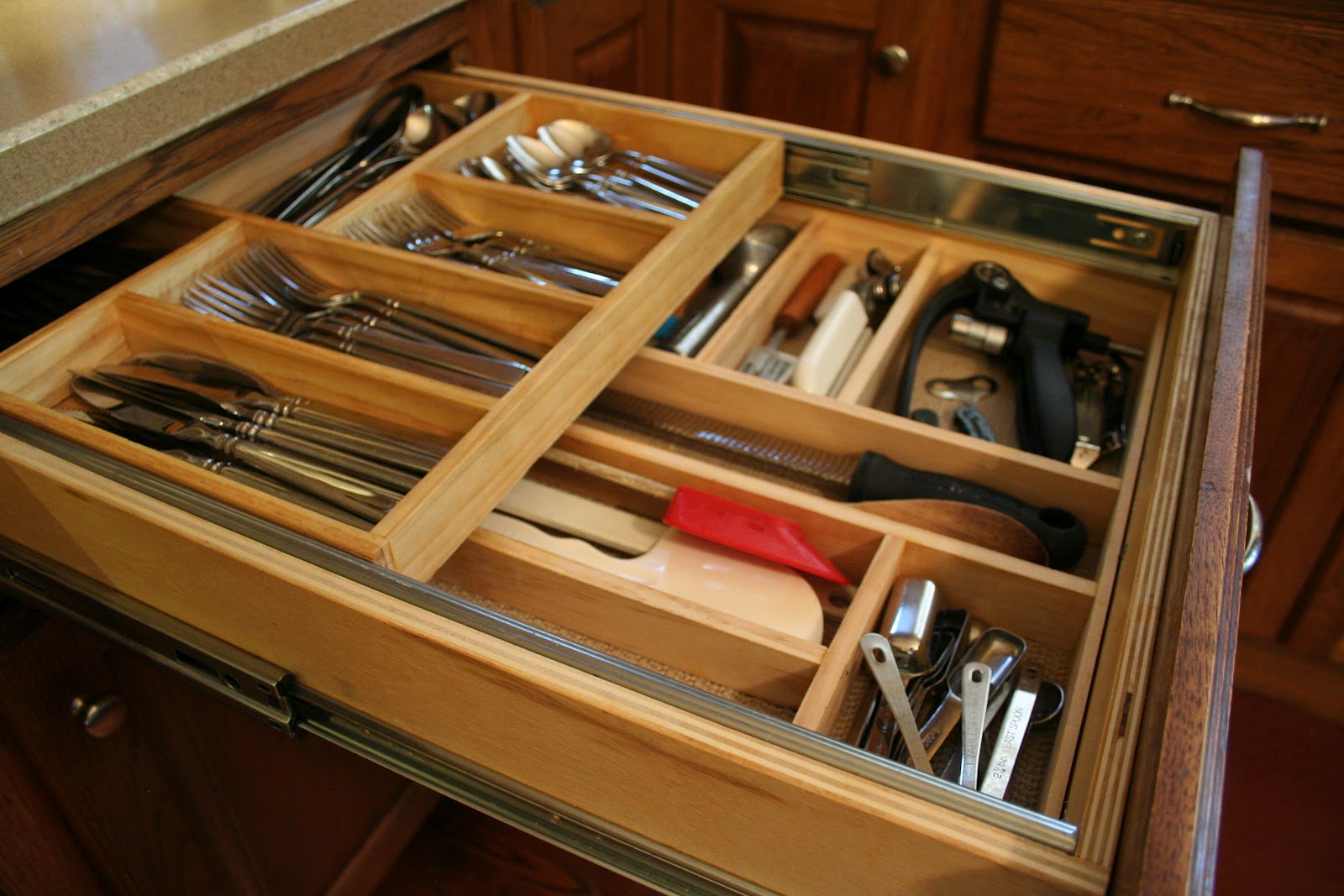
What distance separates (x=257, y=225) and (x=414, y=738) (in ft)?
1.69

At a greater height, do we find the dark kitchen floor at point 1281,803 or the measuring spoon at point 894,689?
the dark kitchen floor at point 1281,803

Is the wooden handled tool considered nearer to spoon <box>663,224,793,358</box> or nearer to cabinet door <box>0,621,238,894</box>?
spoon <box>663,224,793,358</box>

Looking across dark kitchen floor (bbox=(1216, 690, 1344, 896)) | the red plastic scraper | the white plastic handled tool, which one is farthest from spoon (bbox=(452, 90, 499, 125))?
dark kitchen floor (bbox=(1216, 690, 1344, 896))

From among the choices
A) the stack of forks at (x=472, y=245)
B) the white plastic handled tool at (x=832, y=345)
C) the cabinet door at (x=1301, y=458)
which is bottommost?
the stack of forks at (x=472, y=245)

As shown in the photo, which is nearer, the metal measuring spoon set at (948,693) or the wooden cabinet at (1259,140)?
the metal measuring spoon set at (948,693)

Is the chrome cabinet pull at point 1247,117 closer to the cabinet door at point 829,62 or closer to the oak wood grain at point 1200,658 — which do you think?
the cabinet door at point 829,62

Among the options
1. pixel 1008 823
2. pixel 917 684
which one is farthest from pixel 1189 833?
pixel 917 684

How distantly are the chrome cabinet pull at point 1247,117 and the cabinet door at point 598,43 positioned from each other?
82 centimetres

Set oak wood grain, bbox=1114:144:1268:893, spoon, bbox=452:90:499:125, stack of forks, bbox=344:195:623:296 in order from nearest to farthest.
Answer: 1. oak wood grain, bbox=1114:144:1268:893
2. stack of forks, bbox=344:195:623:296
3. spoon, bbox=452:90:499:125

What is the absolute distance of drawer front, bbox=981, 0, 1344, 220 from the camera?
49.1 inches

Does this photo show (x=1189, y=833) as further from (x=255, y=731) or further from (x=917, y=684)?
(x=255, y=731)

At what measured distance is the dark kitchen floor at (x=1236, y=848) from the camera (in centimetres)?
138

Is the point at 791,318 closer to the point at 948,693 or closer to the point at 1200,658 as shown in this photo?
the point at 948,693

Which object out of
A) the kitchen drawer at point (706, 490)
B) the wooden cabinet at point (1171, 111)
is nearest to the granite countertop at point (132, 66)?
the kitchen drawer at point (706, 490)
